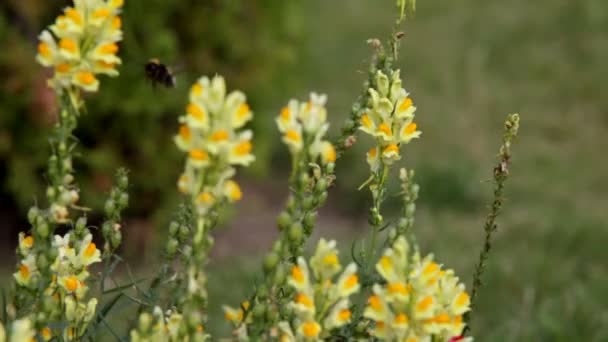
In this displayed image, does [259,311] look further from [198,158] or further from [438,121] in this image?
[438,121]

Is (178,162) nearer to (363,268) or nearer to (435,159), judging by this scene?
(435,159)

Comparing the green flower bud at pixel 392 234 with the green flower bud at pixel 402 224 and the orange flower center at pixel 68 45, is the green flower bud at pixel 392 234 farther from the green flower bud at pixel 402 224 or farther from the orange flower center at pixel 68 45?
the orange flower center at pixel 68 45

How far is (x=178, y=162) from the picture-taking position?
17.4ft

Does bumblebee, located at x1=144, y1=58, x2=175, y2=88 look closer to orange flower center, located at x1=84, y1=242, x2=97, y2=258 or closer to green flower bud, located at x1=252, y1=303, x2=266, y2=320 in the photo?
orange flower center, located at x1=84, y1=242, x2=97, y2=258

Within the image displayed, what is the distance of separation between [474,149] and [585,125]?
3.01ft

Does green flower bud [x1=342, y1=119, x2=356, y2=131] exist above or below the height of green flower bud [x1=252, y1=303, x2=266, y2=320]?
above

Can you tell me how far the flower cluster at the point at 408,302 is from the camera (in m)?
1.52

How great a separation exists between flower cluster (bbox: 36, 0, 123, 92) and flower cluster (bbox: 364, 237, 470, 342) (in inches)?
21.3

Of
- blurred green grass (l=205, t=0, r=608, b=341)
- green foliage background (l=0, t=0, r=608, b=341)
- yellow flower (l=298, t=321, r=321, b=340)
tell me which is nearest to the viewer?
yellow flower (l=298, t=321, r=321, b=340)

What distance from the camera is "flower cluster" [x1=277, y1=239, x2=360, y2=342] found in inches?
60.0

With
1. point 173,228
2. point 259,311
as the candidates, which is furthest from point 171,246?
point 259,311

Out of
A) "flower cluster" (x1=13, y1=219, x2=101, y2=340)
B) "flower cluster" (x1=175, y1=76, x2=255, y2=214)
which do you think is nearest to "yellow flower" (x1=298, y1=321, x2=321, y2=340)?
"flower cluster" (x1=175, y1=76, x2=255, y2=214)

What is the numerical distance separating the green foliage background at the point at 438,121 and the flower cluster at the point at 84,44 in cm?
183

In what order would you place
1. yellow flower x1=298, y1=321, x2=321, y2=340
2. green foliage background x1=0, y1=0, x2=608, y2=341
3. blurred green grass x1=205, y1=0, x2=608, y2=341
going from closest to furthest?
yellow flower x1=298, y1=321, x2=321, y2=340, blurred green grass x1=205, y1=0, x2=608, y2=341, green foliage background x1=0, y1=0, x2=608, y2=341
